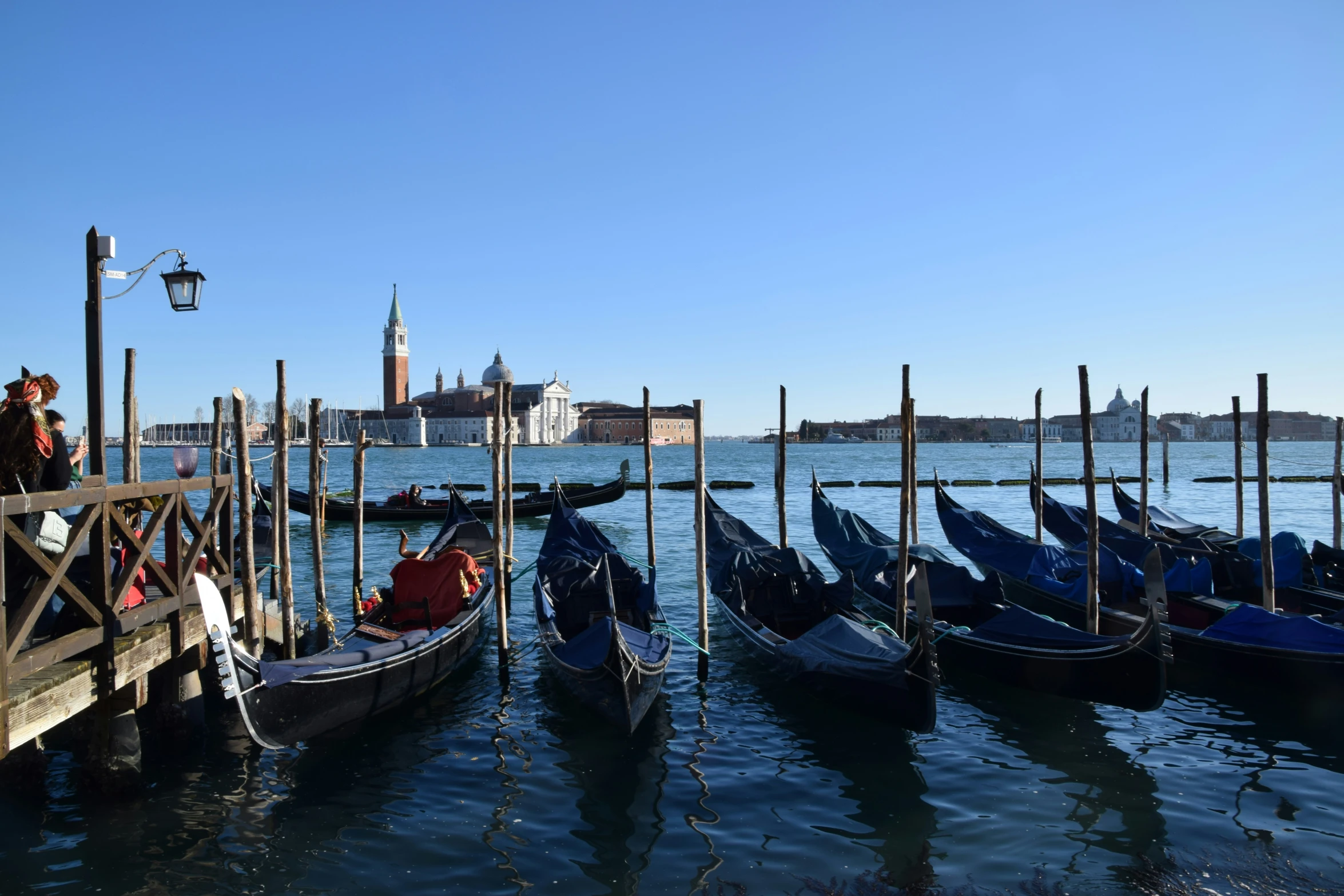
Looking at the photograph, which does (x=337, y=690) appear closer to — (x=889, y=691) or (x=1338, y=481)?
(x=889, y=691)

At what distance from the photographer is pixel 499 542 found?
6.36 metres

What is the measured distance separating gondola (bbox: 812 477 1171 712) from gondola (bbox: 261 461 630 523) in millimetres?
9920

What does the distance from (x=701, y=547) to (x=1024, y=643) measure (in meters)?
2.26

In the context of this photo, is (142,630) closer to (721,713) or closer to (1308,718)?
(721,713)

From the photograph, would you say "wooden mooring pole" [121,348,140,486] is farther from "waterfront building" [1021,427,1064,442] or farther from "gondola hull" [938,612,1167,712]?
"waterfront building" [1021,427,1064,442]

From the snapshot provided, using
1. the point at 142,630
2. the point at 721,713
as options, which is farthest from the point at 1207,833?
the point at 142,630

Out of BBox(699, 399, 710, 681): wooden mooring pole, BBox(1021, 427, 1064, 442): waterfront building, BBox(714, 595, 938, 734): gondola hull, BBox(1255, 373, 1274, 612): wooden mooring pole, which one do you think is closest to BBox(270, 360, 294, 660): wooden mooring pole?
BBox(699, 399, 710, 681): wooden mooring pole

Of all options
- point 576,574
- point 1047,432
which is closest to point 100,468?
point 576,574

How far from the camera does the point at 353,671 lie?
458 cm

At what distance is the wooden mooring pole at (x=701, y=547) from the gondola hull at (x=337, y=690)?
5.39ft

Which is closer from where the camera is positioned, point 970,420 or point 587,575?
point 587,575

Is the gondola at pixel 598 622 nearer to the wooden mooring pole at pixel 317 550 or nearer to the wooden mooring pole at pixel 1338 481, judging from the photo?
the wooden mooring pole at pixel 317 550

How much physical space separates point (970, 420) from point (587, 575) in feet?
365

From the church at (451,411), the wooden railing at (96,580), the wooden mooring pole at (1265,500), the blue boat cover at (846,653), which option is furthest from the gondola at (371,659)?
the church at (451,411)
